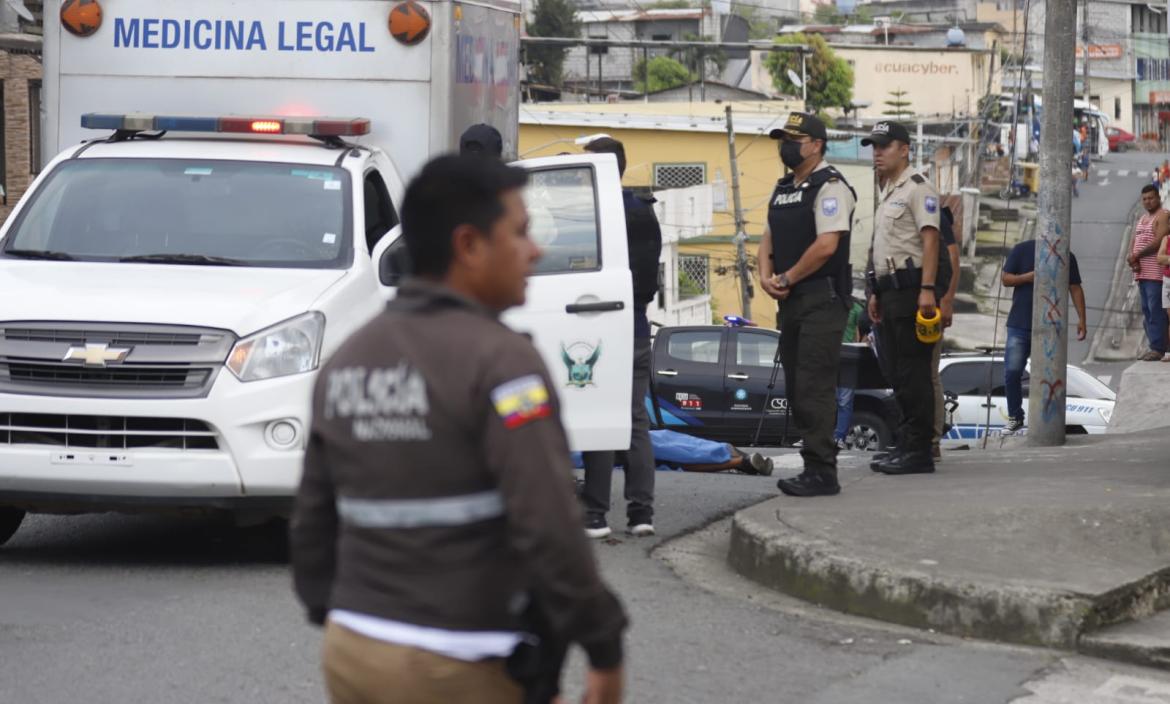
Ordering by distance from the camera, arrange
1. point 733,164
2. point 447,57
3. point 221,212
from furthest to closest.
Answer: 1. point 733,164
2. point 447,57
3. point 221,212

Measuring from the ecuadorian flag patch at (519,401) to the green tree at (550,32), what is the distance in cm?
6146

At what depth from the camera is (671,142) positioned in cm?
4634

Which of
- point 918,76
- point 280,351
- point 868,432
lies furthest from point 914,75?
point 280,351

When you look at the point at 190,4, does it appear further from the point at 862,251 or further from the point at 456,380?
the point at 862,251

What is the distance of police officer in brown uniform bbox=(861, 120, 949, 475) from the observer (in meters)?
8.88

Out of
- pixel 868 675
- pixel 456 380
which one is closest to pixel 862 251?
pixel 868 675

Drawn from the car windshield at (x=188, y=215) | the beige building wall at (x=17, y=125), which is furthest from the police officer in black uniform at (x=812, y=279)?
the beige building wall at (x=17, y=125)

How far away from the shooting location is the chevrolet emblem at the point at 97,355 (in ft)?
23.2

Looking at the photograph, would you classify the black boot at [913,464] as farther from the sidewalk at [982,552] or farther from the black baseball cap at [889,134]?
the black baseball cap at [889,134]

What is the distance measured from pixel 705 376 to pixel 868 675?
→ 13.7 meters

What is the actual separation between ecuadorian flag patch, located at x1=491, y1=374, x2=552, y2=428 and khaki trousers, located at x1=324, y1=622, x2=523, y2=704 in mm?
436

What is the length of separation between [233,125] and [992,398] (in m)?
13.9

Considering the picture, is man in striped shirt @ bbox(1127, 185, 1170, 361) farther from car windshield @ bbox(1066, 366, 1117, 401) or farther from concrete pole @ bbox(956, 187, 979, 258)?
concrete pole @ bbox(956, 187, 979, 258)

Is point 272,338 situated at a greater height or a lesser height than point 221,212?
lesser
